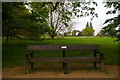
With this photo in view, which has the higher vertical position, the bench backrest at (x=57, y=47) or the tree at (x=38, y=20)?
the tree at (x=38, y=20)

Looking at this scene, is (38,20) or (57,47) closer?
(57,47)

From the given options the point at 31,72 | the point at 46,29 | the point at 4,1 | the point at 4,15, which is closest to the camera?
the point at 31,72

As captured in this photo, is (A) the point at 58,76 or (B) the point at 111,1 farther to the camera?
(B) the point at 111,1

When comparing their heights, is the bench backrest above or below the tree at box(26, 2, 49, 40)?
below

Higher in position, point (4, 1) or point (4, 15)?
point (4, 1)

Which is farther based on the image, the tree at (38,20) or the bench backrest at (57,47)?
the tree at (38,20)

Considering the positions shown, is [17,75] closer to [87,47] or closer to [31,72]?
[31,72]

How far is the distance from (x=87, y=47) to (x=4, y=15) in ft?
17.2

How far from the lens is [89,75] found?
5.77 meters

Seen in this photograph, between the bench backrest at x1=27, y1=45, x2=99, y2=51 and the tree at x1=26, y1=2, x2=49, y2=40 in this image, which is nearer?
the bench backrest at x1=27, y1=45, x2=99, y2=51

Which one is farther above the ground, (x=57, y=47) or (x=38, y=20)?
(x=38, y=20)

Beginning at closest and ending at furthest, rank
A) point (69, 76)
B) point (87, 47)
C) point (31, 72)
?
point (69, 76) → point (31, 72) → point (87, 47)

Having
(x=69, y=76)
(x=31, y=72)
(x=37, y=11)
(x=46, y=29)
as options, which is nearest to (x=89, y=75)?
(x=69, y=76)

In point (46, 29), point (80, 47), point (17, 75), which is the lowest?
point (17, 75)
